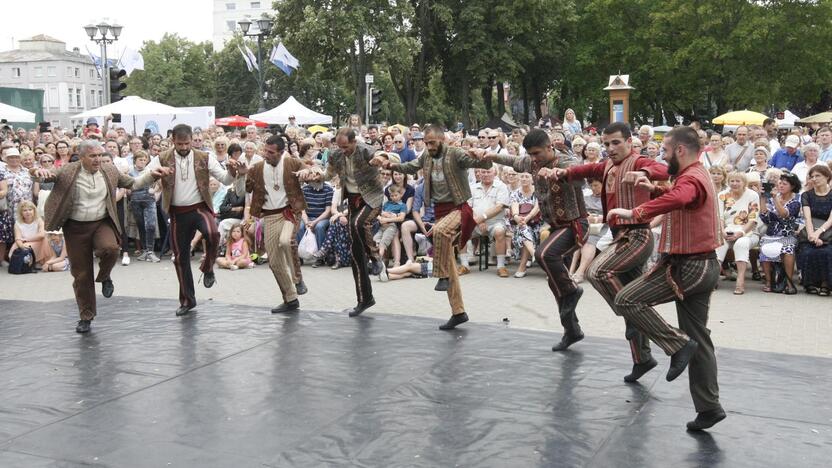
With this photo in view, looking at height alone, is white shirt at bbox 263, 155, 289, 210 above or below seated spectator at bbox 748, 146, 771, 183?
below

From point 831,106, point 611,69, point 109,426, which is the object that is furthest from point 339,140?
point 831,106

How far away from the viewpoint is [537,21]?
1607 inches

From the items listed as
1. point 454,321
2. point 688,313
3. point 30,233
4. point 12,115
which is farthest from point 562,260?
point 12,115

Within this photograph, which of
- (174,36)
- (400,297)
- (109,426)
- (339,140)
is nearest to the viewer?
(109,426)

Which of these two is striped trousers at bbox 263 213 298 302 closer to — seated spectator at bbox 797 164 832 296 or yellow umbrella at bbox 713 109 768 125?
seated spectator at bbox 797 164 832 296

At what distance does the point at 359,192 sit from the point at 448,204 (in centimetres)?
97

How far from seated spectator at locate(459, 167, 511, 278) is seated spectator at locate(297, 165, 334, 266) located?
2.02 meters

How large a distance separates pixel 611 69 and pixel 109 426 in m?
40.7

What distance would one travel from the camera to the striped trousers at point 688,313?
5121 mm

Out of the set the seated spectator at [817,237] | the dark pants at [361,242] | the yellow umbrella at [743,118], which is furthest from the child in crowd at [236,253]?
the yellow umbrella at [743,118]

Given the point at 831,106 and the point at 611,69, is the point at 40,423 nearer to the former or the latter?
the point at 611,69

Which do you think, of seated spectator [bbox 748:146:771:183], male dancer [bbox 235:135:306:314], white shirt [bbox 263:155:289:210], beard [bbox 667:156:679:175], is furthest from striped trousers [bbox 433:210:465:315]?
seated spectator [bbox 748:146:771:183]

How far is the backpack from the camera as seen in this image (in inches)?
492

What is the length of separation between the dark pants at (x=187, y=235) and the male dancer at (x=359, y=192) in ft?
3.51
